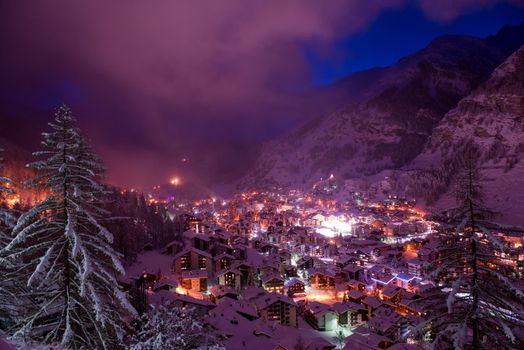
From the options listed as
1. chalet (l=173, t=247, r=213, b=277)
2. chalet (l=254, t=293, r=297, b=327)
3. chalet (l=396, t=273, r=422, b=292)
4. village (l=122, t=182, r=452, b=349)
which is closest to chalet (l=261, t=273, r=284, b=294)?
village (l=122, t=182, r=452, b=349)

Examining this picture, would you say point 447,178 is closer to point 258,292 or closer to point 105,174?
point 258,292

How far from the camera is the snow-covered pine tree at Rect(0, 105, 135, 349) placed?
11.5 metres

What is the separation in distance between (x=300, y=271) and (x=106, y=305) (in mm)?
73986

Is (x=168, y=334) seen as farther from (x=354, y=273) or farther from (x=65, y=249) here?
(x=354, y=273)

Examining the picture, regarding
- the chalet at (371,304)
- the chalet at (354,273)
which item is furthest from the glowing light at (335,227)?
the chalet at (371,304)

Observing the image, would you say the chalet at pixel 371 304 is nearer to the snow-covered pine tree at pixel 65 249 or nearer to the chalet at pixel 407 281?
the chalet at pixel 407 281

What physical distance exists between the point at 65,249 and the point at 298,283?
61277 mm

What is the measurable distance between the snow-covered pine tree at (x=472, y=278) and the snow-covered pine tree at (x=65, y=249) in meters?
11.1

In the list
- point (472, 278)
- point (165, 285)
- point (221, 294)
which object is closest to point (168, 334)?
point (472, 278)

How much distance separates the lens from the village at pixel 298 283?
40719 millimetres

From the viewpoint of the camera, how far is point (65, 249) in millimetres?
12031

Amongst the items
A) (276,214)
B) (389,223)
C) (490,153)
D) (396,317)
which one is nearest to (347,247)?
(389,223)

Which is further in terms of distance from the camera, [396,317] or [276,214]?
[276,214]

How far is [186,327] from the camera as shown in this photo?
1407cm
